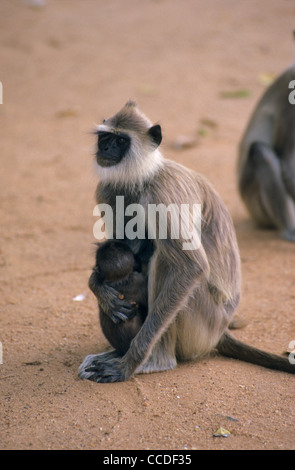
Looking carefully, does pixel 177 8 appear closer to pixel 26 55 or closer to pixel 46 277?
pixel 26 55

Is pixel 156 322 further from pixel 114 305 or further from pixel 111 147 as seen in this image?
Answer: pixel 111 147

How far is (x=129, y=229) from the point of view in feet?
12.6

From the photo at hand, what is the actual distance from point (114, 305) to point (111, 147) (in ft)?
3.20

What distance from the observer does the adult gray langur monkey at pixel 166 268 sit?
3.57m

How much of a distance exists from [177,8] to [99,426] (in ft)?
40.3

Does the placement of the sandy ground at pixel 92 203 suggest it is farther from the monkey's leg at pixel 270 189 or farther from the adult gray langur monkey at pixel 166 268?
the monkey's leg at pixel 270 189

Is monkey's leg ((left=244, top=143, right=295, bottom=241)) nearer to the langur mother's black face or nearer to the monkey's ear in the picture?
the monkey's ear

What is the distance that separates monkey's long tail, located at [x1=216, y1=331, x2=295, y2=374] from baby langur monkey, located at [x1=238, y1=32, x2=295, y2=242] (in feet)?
8.48

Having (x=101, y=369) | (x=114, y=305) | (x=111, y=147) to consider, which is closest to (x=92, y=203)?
(x=111, y=147)

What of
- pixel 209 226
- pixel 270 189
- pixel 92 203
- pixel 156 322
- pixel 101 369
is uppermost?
pixel 270 189

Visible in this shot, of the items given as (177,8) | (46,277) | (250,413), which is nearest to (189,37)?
(177,8)

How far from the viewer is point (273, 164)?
6516 millimetres

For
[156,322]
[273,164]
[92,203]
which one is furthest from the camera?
[92,203]

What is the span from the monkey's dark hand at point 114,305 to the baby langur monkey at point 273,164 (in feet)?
10.1
